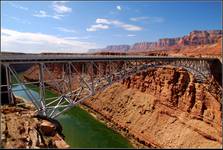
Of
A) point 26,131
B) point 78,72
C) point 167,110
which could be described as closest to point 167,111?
point 167,110

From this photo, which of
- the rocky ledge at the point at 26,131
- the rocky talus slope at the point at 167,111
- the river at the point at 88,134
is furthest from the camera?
the river at the point at 88,134

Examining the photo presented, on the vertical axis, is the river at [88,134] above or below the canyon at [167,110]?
below

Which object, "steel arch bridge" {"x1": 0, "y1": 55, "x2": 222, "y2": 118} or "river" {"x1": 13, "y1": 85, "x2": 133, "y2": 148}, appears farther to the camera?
"river" {"x1": 13, "y1": 85, "x2": 133, "y2": 148}

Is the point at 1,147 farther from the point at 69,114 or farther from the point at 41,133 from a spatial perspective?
the point at 69,114

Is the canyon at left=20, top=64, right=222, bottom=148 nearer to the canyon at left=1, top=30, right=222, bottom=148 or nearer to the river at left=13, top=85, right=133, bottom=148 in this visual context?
the canyon at left=1, top=30, right=222, bottom=148

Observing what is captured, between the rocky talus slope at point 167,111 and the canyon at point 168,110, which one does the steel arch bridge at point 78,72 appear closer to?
the canyon at point 168,110

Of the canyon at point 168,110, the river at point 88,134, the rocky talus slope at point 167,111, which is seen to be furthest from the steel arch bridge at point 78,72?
the river at point 88,134

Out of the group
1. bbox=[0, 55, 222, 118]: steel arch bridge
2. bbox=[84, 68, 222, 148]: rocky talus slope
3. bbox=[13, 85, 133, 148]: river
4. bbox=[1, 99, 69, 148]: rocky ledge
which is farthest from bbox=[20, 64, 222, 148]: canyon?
bbox=[1, 99, 69, 148]: rocky ledge
